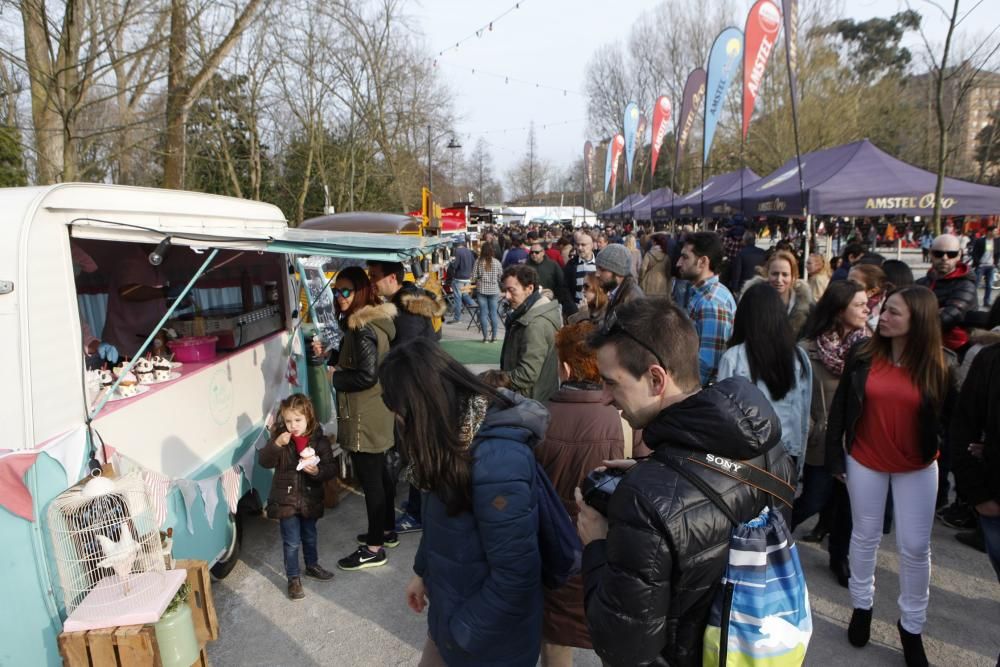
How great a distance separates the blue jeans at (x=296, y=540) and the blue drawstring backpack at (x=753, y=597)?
9.50 ft

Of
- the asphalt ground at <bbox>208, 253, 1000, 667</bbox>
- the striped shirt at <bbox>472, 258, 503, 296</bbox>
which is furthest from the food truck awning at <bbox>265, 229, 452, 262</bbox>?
the striped shirt at <bbox>472, 258, 503, 296</bbox>

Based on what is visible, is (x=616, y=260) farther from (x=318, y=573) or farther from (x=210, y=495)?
(x=210, y=495)

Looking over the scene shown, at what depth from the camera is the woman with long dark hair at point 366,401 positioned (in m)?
3.90

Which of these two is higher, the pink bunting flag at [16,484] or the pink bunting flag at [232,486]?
the pink bunting flag at [16,484]

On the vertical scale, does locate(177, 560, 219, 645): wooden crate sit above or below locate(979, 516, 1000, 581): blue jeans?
below

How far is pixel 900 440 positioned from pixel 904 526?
0.43 m

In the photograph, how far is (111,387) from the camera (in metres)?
2.85

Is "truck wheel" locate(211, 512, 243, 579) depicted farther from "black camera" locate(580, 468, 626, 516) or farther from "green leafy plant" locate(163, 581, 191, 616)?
"black camera" locate(580, 468, 626, 516)

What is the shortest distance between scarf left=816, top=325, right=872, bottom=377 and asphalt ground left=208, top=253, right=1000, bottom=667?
4.19ft

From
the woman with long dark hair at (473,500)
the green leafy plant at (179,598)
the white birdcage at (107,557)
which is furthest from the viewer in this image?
the green leafy plant at (179,598)

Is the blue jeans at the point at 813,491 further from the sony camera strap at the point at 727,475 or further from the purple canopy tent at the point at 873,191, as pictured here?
the purple canopy tent at the point at 873,191

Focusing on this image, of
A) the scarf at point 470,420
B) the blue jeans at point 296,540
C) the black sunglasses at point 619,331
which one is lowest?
the blue jeans at point 296,540

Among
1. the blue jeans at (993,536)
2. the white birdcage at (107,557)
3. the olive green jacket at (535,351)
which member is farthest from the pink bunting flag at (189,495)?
the blue jeans at (993,536)

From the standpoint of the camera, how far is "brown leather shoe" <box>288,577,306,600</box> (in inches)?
146
